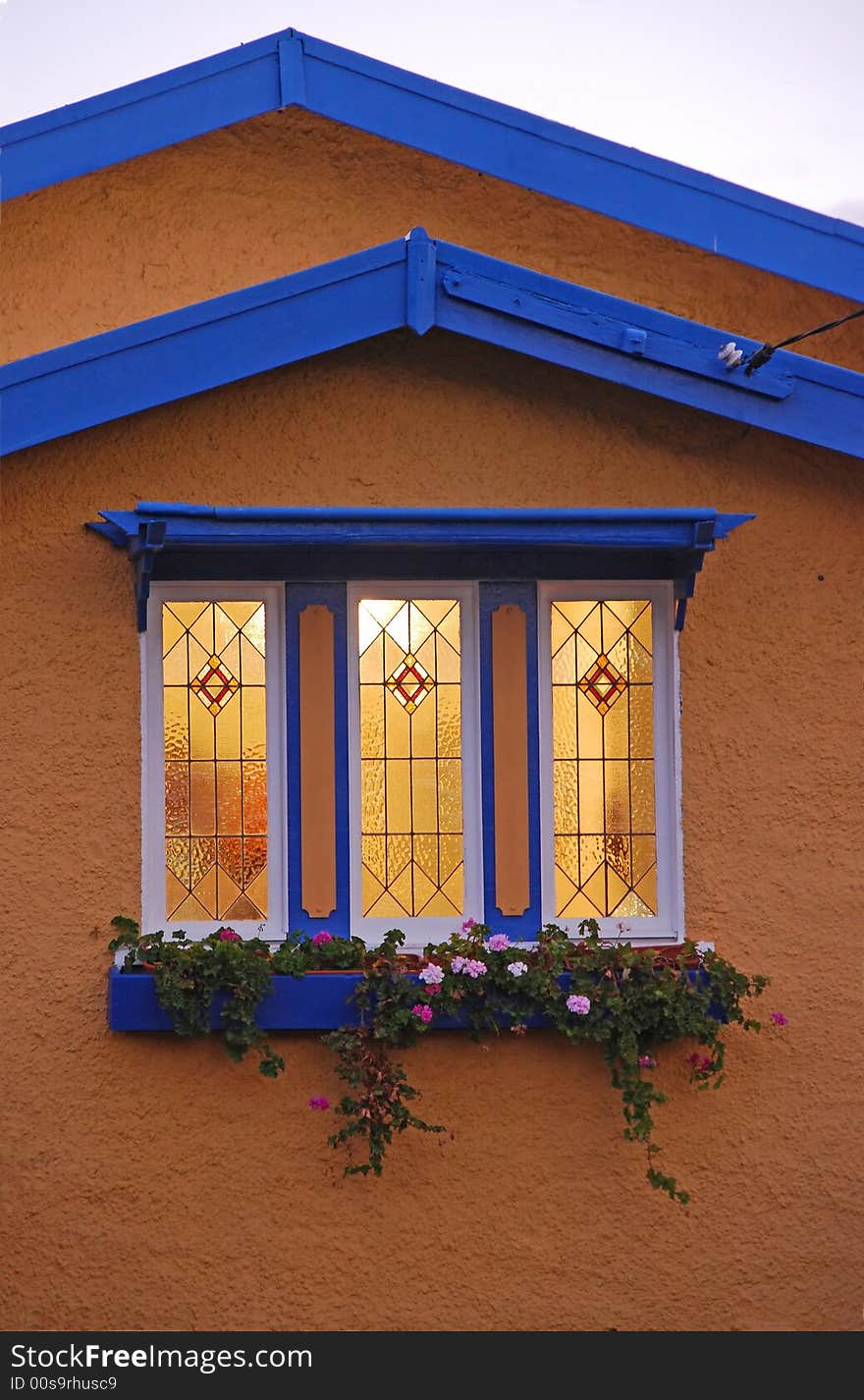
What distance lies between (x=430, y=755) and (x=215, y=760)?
0.74 meters

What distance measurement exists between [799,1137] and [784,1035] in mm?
341

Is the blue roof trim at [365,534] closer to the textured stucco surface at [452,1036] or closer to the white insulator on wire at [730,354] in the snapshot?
the textured stucco surface at [452,1036]

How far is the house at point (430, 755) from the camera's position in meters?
4.81

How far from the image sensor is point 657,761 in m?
5.16

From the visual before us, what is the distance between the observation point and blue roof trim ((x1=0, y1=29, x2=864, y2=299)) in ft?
18.2

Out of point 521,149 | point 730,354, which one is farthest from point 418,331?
point 521,149

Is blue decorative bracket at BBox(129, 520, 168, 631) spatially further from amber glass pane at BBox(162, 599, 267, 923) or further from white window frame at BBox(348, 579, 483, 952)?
white window frame at BBox(348, 579, 483, 952)

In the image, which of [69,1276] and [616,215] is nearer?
[69,1276]

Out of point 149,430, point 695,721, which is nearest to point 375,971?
point 695,721

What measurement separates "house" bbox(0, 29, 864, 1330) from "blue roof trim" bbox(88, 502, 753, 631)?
0.01 meters

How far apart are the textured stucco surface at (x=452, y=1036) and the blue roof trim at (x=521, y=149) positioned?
890 millimetres

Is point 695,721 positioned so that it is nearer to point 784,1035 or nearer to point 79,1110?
point 784,1035

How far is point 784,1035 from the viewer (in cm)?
505

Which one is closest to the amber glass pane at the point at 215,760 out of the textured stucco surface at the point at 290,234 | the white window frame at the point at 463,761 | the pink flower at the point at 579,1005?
the white window frame at the point at 463,761
